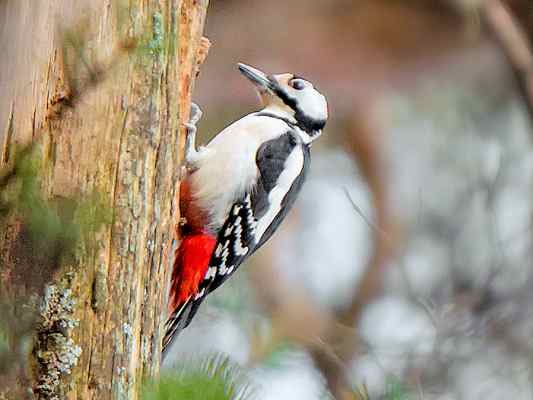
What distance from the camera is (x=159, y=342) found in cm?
199

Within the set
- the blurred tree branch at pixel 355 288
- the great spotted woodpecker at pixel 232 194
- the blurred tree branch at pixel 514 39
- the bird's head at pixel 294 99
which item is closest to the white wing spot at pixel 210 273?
the great spotted woodpecker at pixel 232 194

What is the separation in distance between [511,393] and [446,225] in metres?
2.17

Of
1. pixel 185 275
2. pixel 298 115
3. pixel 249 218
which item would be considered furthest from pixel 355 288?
pixel 185 275

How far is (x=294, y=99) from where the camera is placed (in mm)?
3021

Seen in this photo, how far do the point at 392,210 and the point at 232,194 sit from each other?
10.5 ft

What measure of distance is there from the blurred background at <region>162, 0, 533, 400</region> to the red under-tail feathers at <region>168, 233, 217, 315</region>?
1.07 ft

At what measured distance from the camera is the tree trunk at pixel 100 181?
1.62 metres

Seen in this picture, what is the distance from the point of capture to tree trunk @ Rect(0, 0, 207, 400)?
162cm

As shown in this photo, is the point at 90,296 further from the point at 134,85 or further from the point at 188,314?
the point at 188,314

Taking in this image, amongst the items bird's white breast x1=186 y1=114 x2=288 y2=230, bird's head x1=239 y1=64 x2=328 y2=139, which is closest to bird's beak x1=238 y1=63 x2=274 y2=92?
bird's head x1=239 y1=64 x2=328 y2=139

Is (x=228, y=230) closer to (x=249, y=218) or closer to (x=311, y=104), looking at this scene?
(x=249, y=218)

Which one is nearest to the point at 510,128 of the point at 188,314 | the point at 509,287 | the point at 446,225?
the point at 446,225

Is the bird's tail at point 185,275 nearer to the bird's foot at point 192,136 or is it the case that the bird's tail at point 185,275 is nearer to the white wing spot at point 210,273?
the white wing spot at point 210,273

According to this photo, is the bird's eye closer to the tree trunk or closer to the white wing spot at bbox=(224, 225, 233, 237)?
the white wing spot at bbox=(224, 225, 233, 237)
